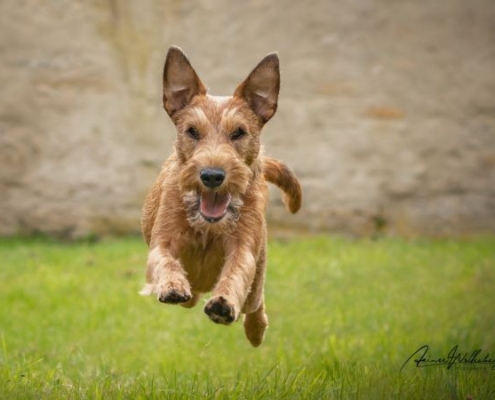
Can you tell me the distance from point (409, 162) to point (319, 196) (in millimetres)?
1512

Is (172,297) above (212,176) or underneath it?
underneath

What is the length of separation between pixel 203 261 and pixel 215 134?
74 cm

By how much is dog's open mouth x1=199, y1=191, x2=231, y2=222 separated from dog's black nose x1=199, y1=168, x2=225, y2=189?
0.14 m

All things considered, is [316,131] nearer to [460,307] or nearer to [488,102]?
[488,102]

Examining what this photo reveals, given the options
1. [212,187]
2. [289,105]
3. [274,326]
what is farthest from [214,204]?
[289,105]

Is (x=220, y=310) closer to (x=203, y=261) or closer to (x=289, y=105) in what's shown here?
(x=203, y=261)

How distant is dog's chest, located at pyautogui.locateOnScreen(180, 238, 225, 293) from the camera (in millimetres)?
5117

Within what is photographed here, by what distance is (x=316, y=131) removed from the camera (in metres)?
14.0

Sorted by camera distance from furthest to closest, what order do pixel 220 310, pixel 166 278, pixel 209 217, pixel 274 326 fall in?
pixel 274 326 → pixel 209 217 → pixel 166 278 → pixel 220 310

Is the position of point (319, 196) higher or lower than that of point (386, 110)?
lower

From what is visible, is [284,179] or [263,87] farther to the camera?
[284,179]

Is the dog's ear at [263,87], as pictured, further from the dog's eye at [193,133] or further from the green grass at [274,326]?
the green grass at [274,326]

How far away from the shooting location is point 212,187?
4.72 metres

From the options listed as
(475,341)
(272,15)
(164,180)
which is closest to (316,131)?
(272,15)
